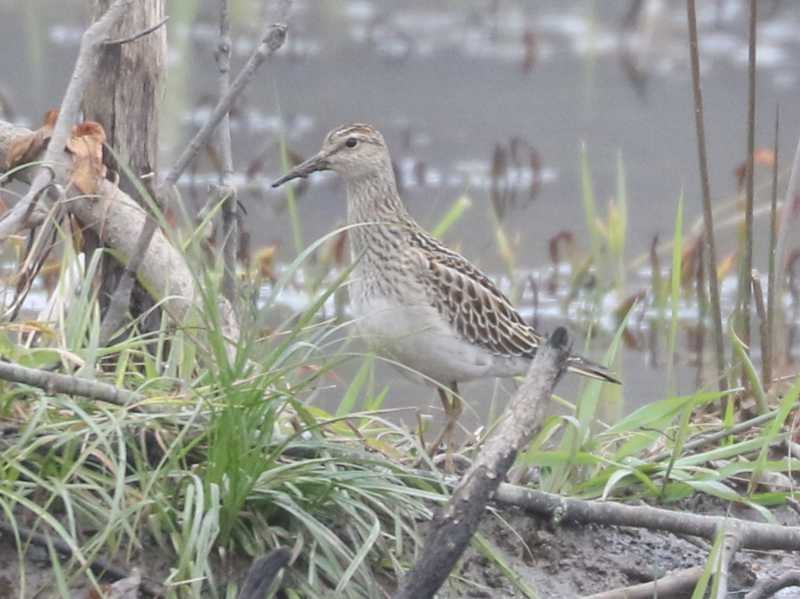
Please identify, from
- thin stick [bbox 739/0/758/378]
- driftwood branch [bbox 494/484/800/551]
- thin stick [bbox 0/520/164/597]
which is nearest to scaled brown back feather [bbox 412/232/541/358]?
thin stick [bbox 739/0/758/378]

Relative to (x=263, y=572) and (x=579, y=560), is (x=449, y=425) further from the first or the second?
(x=263, y=572)

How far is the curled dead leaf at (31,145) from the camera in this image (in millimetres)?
4727

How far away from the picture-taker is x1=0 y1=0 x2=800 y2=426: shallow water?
8.88 meters

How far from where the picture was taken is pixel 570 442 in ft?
14.5

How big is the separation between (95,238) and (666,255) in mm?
4095

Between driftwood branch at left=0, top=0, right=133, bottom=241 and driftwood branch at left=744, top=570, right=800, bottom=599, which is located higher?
driftwood branch at left=0, top=0, right=133, bottom=241

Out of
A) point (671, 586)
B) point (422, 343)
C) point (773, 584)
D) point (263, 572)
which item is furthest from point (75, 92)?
point (773, 584)

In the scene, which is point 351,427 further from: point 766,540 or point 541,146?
point 541,146

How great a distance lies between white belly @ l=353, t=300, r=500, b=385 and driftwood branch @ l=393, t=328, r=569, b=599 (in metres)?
1.15

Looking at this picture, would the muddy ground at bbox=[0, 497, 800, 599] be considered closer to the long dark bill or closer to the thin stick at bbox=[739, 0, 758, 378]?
the thin stick at bbox=[739, 0, 758, 378]

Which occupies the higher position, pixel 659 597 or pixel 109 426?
pixel 109 426

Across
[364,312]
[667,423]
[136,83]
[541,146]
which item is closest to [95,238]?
[136,83]

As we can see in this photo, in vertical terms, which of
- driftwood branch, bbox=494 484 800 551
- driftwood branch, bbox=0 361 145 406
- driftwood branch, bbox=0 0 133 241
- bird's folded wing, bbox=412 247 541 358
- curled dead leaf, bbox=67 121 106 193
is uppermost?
driftwood branch, bbox=0 0 133 241

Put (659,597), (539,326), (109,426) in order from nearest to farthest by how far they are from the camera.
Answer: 1. (109,426)
2. (659,597)
3. (539,326)
